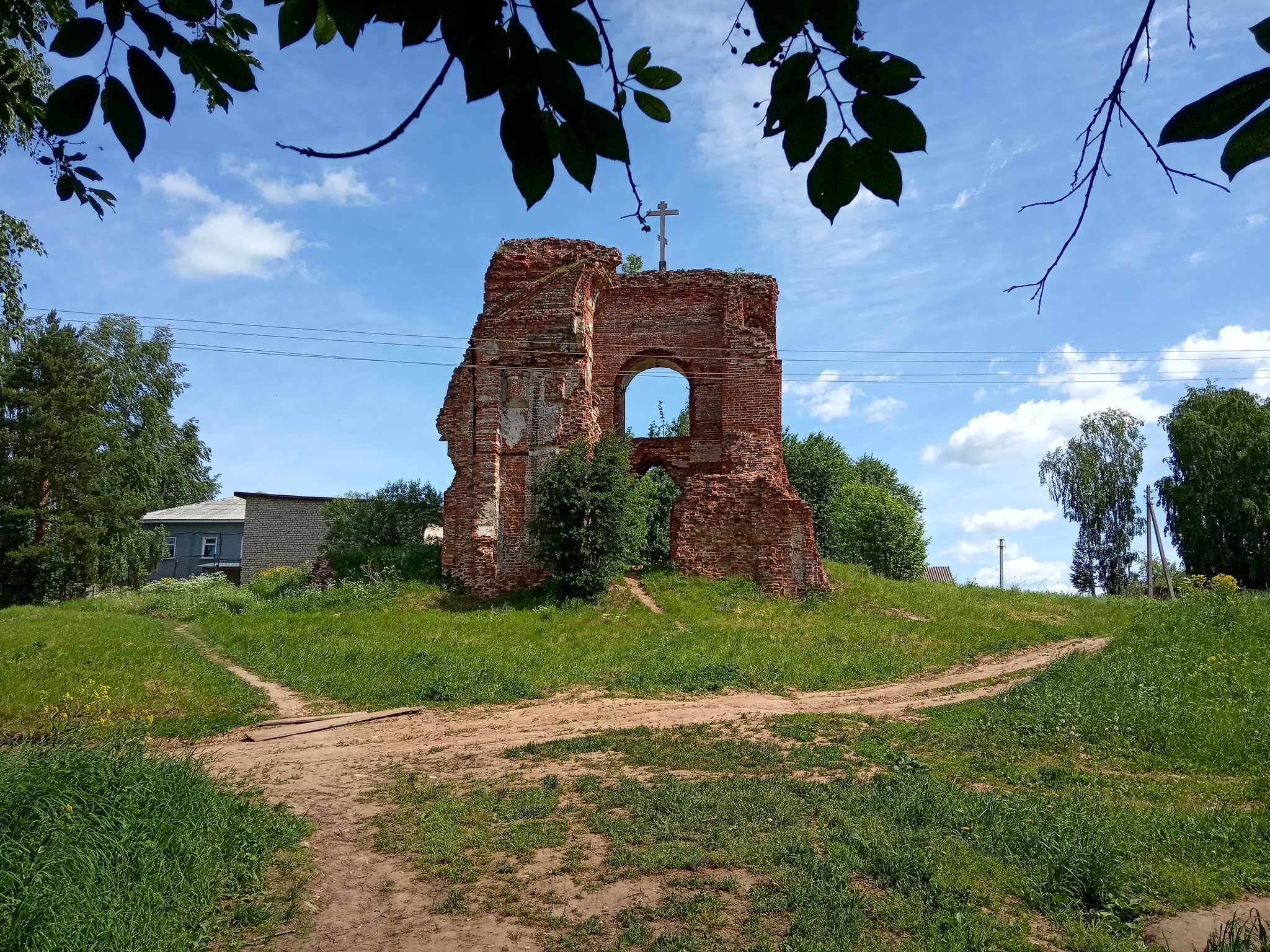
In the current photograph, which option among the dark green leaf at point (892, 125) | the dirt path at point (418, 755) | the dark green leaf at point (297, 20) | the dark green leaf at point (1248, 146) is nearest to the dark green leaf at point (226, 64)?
the dark green leaf at point (297, 20)

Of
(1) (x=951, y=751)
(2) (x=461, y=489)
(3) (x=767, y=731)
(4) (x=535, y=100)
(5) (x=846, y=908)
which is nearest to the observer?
(4) (x=535, y=100)

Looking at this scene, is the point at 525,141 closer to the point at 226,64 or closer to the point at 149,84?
the point at 149,84

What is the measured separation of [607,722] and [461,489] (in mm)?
9337

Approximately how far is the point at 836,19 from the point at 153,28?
184 cm

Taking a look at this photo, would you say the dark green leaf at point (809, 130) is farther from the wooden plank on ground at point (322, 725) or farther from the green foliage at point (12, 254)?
the green foliage at point (12, 254)

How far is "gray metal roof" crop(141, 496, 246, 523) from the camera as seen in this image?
34281 millimetres

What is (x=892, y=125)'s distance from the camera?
1755 millimetres

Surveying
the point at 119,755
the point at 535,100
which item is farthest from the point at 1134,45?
the point at 119,755

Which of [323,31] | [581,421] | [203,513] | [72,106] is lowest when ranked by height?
[72,106]

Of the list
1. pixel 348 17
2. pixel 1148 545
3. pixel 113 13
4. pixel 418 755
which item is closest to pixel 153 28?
pixel 113 13

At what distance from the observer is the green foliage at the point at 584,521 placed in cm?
1474

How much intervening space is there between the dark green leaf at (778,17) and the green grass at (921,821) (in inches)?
142

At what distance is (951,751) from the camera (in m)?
7.06

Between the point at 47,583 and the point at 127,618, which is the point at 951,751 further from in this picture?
the point at 47,583
